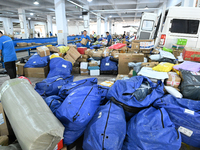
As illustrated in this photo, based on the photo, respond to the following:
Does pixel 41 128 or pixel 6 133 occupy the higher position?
pixel 41 128

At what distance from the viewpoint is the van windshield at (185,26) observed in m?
4.02

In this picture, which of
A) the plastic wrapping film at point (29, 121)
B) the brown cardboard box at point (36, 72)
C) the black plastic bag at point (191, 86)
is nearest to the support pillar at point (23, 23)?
the brown cardboard box at point (36, 72)

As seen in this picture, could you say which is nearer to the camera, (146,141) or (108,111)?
(146,141)

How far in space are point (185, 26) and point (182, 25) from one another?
0.31 ft

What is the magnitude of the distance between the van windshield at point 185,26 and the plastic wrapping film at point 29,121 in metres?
4.58

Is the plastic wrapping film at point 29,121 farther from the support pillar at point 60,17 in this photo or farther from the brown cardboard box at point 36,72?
the support pillar at point 60,17

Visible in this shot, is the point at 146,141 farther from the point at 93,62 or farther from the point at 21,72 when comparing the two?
the point at 21,72

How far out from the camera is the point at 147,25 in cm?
649

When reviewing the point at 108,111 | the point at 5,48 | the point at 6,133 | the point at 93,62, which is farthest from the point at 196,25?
the point at 5,48

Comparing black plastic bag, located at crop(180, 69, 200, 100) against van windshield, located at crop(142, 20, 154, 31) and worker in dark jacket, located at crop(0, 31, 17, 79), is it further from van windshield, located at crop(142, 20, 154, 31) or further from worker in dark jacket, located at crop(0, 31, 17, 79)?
van windshield, located at crop(142, 20, 154, 31)

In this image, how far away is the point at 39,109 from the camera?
4.04ft

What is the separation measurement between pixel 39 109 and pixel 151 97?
4.59 feet

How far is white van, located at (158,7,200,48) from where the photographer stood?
3.95 metres

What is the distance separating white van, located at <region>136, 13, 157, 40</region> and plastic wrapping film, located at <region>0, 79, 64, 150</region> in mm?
6429
